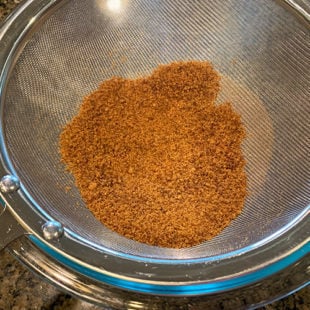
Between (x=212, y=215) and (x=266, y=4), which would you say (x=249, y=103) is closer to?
(x=266, y=4)

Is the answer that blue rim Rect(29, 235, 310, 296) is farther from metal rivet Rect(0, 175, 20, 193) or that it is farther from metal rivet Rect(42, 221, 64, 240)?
metal rivet Rect(0, 175, 20, 193)

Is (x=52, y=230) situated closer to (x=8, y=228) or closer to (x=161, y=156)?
(x=8, y=228)

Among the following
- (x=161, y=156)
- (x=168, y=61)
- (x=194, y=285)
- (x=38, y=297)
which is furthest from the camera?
(x=168, y=61)

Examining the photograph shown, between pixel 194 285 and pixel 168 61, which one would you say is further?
pixel 168 61

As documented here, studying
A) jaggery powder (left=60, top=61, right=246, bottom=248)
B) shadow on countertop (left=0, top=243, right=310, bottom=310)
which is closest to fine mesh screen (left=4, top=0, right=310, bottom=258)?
jaggery powder (left=60, top=61, right=246, bottom=248)

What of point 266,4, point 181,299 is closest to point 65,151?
point 181,299

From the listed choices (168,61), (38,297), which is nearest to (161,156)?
(168,61)

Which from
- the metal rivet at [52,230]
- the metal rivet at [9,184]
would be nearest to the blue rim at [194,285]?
the metal rivet at [52,230]
